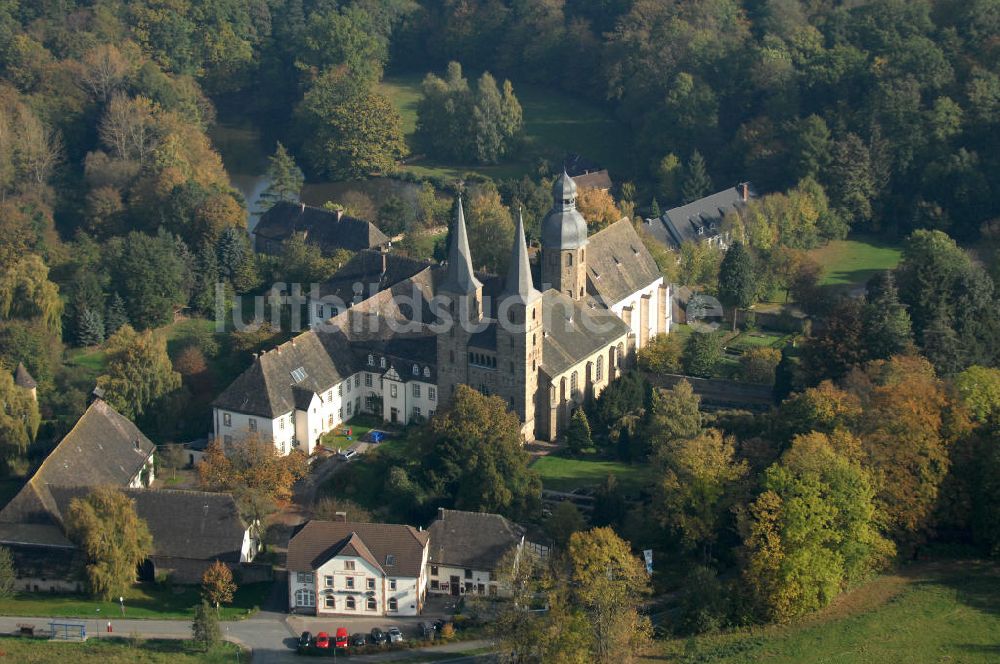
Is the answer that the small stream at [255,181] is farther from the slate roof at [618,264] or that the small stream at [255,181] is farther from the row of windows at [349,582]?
the row of windows at [349,582]

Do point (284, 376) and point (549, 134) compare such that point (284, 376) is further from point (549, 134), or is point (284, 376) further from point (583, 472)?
point (549, 134)

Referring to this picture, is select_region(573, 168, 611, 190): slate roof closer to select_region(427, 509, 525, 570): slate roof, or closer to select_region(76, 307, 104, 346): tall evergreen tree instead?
select_region(76, 307, 104, 346): tall evergreen tree

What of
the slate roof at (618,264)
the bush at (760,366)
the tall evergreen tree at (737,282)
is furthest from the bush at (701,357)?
the tall evergreen tree at (737,282)

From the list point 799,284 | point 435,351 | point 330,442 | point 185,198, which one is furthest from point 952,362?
point 185,198

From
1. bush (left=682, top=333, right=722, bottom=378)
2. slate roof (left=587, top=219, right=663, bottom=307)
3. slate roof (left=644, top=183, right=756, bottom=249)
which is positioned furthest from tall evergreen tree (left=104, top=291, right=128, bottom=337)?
slate roof (left=644, top=183, right=756, bottom=249)

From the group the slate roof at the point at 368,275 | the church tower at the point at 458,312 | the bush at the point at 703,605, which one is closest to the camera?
the bush at the point at 703,605

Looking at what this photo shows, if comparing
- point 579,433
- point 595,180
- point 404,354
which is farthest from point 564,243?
point 595,180
